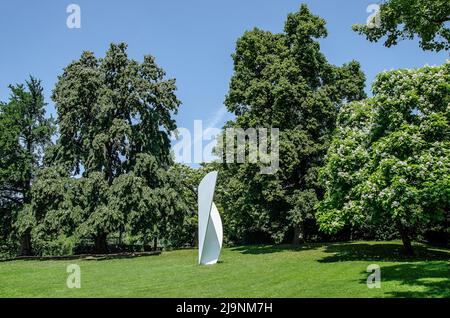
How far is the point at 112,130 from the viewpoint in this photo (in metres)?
31.7

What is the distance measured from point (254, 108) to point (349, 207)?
41.9ft

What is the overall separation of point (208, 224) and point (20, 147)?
79.7ft

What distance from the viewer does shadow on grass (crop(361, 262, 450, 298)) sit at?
1162 centimetres

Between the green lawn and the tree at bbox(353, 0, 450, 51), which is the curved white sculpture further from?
the tree at bbox(353, 0, 450, 51)

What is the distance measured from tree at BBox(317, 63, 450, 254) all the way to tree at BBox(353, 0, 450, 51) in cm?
585

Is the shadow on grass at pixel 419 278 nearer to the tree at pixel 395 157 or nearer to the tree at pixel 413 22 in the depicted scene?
the tree at pixel 395 157

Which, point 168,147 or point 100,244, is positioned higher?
point 168,147

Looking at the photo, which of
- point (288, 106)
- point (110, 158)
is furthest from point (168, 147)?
point (288, 106)

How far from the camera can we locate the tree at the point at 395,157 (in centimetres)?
1823

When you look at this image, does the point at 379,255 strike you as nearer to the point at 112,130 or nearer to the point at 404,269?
the point at 404,269

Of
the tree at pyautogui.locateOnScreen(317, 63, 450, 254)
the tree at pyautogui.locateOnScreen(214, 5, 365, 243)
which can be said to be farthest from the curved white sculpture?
the tree at pyautogui.locateOnScreen(214, 5, 365, 243)

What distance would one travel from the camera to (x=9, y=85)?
39.1 m

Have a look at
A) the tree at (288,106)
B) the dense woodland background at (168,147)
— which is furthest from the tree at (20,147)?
the tree at (288,106)

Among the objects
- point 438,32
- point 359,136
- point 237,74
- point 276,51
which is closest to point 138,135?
point 237,74
